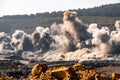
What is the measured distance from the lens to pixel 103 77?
45250 mm

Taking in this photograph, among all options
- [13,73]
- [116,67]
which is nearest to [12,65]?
[13,73]

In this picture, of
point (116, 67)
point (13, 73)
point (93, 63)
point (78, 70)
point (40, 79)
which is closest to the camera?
point (40, 79)

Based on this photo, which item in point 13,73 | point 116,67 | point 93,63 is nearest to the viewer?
point 13,73

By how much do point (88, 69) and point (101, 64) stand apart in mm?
121563

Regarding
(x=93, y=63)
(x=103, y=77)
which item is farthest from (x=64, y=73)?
(x=93, y=63)

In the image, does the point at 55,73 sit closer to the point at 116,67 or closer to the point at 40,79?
the point at 40,79

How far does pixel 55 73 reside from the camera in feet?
145

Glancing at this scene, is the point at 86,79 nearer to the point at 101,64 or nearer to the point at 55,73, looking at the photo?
the point at 55,73

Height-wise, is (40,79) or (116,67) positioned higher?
(40,79)

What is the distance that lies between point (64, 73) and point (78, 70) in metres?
2.78

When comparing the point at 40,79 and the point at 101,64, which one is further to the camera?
the point at 101,64

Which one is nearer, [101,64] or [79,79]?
[79,79]

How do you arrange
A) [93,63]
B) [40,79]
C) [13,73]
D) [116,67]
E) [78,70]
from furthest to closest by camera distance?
1. [93,63]
2. [116,67]
3. [13,73]
4. [78,70]
5. [40,79]

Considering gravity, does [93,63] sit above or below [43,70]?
below
